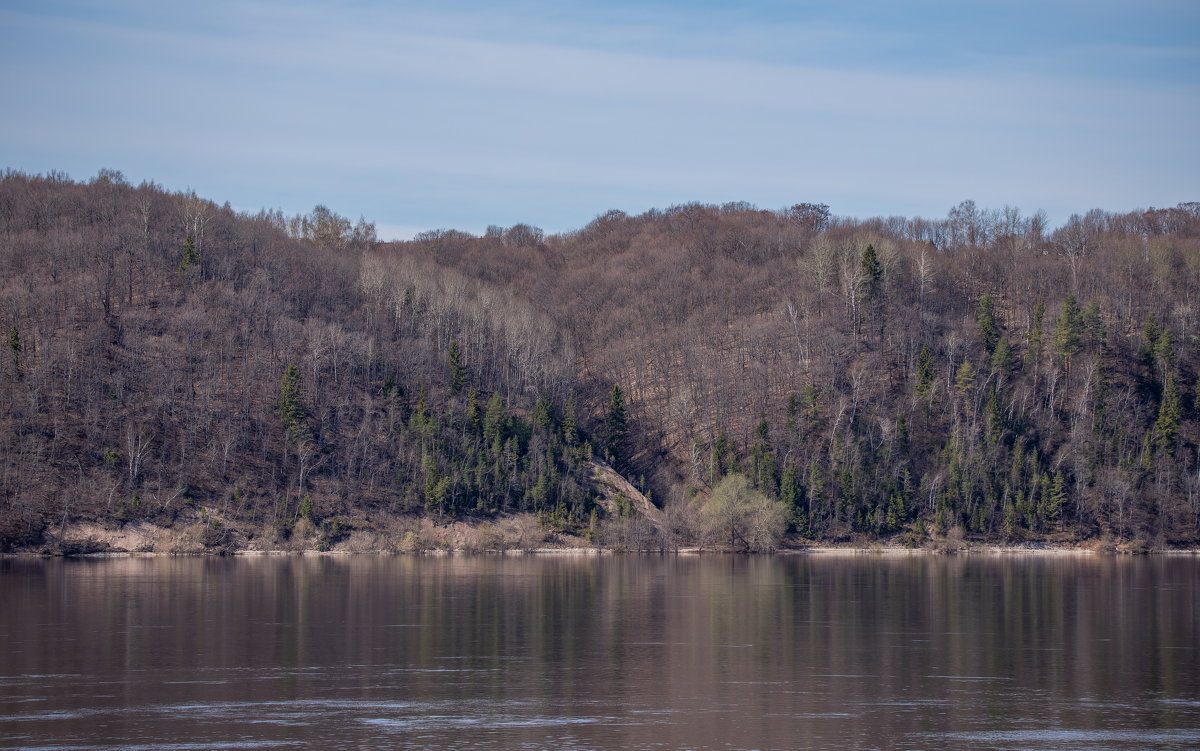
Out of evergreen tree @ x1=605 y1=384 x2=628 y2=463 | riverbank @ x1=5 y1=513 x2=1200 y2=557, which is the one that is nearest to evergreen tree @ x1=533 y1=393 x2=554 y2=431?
evergreen tree @ x1=605 y1=384 x2=628 y2=463

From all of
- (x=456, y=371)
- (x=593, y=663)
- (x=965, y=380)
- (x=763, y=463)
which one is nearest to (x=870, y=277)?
(x=965, y=380)

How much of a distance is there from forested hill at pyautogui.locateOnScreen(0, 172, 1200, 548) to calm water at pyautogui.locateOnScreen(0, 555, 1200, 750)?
39.9 m

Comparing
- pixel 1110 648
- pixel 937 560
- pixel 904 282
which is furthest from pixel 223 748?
pixel 904 282

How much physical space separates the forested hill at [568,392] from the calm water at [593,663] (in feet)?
131

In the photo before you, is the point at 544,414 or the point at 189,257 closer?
the point at 544,414

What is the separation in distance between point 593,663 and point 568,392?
11509cm

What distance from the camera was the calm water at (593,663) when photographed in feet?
125

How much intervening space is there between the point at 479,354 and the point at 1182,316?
10274 centimetres

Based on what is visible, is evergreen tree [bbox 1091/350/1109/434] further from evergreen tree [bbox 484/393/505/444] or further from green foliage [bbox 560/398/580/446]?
evergreen tree [bbox 484/393/505/444]

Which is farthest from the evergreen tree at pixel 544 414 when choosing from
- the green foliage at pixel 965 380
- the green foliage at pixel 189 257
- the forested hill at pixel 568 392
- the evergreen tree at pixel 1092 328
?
the evergreen tree at pixel 1092 328

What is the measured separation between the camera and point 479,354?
16975cm

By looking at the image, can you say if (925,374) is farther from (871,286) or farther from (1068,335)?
(871,286)

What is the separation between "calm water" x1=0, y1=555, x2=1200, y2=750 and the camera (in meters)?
38.1

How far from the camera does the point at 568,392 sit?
545 feet
